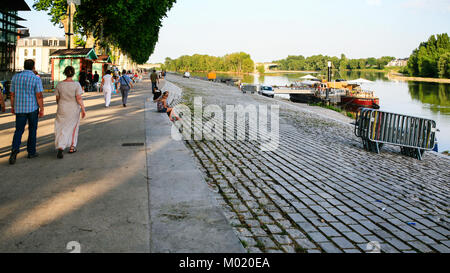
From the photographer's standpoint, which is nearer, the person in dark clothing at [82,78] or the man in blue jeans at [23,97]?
the man in blue jeans at [23,97]

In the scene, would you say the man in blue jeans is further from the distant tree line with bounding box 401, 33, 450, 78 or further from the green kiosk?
the distant tree line with bounding box 401, 33, 450, 78

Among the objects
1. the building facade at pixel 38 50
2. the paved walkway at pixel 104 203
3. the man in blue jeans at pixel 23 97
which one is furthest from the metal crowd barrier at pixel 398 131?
the building facade at pixel 38 50

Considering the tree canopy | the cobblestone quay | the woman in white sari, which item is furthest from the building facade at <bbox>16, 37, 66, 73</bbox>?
the cobblestone quay

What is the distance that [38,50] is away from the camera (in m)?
108

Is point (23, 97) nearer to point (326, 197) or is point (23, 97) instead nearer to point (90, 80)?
point (326, 197)

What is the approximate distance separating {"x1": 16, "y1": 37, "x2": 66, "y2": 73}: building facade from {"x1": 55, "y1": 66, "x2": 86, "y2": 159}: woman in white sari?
366 ft

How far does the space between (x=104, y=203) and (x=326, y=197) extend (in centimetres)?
314

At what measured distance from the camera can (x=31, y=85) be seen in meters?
6.47

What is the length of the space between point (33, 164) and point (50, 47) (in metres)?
116

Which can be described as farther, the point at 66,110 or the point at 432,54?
the point at 432,54

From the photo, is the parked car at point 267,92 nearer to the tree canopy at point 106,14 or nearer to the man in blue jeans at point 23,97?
the tree canopy at point 106,14

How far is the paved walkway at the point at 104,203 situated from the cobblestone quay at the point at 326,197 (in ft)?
1.56

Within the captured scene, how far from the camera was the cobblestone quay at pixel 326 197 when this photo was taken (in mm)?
3867

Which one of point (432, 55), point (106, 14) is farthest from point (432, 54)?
point (106, 14)
